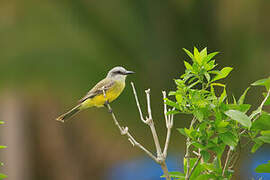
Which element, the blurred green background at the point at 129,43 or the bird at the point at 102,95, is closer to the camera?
the bird at the point at 102,95

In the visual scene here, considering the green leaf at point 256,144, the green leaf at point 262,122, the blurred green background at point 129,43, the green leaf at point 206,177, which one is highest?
the blurred green background at point 129,43

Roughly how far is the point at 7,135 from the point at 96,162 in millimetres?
1682

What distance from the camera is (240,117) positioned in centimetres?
127

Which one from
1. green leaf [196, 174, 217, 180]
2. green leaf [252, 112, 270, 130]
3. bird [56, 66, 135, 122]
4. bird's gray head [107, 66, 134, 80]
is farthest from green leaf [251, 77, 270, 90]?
bird's gray head [107, 66, 134, 80]

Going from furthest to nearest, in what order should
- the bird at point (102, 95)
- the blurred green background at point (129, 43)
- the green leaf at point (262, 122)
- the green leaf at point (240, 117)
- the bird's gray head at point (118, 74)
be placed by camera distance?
the blurred green background at point (129, 43)
the bird's gray head at point (118, 74)
the bird at point (102, 95)
the green leaf at point (262, 122)
the green leaf at point (240, 117)

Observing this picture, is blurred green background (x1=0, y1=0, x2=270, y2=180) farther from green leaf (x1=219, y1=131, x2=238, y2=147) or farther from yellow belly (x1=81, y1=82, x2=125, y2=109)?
green leaf (x1=219, y1=131, x2=238, y2=147)

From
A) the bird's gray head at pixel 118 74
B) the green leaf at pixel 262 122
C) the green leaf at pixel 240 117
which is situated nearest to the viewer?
the green leaf at pixel 240 117

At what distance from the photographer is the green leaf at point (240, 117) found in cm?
125

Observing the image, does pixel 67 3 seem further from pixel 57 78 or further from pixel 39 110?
pixel 39 110

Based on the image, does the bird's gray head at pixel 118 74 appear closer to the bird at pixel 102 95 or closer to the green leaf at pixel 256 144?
the bird at pixel 102 95

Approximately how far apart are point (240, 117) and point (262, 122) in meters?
0.12

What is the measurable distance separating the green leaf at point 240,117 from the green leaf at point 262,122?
9 cm

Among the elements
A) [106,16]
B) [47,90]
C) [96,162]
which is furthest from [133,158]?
[106,16]

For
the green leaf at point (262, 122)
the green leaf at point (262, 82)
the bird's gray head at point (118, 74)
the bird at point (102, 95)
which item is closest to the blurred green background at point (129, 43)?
the bird's gray head at point (118, 74)
